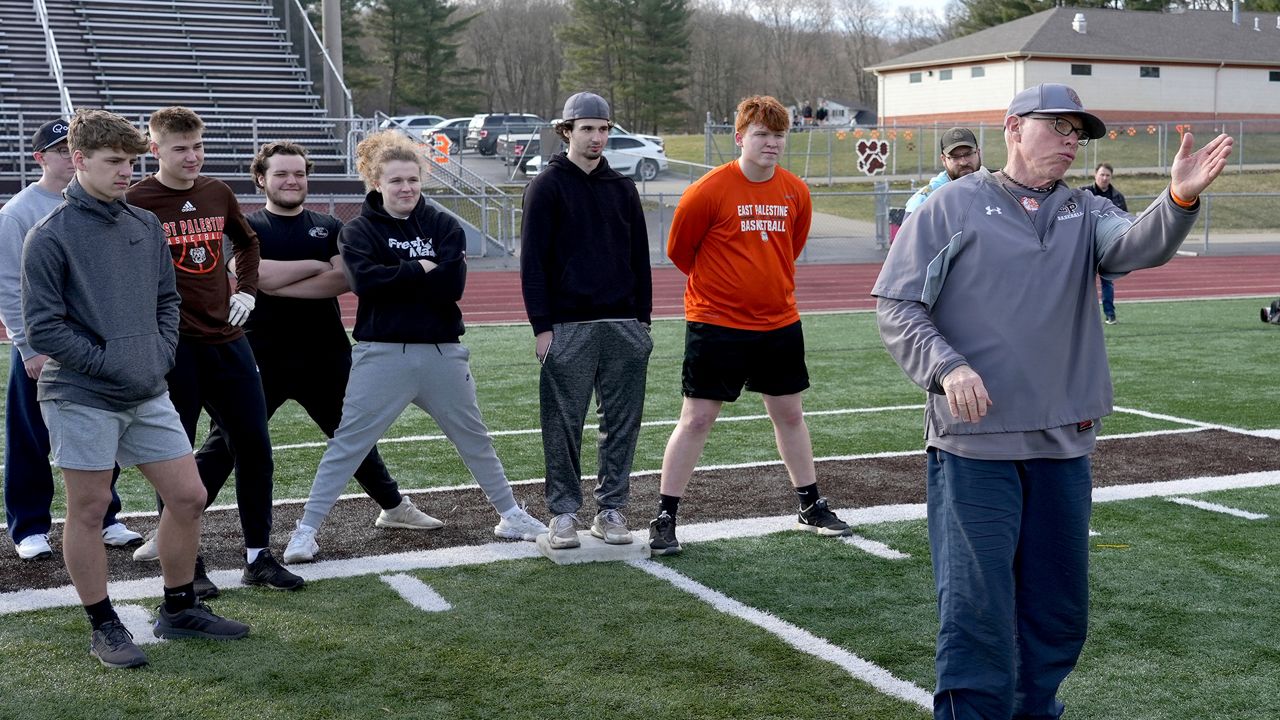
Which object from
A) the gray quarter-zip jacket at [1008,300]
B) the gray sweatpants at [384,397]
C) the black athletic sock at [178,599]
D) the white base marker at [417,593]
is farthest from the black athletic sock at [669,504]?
the gray quarter-zip jacket at [1008,300]

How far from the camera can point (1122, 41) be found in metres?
55.6

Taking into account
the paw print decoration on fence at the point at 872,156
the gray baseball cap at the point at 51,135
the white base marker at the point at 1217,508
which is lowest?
the white base marker at the point at 1217,508

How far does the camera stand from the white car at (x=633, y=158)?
125 feet

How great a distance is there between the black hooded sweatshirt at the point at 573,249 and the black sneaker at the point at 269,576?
149cm

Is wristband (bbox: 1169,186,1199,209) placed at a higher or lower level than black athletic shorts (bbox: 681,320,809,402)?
higher

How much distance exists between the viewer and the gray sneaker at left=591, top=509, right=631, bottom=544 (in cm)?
591

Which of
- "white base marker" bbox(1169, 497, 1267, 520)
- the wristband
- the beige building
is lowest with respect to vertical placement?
"white base marker" bbox(1169, 497, 1267, 520)

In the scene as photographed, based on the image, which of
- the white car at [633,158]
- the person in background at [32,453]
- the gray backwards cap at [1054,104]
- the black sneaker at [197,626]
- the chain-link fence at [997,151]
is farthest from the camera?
the chain-link fence at [997,151]

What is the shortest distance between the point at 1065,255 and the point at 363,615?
298 centimetres

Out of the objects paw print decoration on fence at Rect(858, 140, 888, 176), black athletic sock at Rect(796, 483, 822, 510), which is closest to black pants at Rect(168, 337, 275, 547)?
black athletic sock at Rect(796, 483, 822, 510)

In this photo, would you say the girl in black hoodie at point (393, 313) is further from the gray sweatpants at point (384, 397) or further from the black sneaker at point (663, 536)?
the black sneaker at point (663, 536)

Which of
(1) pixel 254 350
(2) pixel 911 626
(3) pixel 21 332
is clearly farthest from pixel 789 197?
(3) pixel 21 332

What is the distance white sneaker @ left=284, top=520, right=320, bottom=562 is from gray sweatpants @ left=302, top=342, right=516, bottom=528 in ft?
0.14

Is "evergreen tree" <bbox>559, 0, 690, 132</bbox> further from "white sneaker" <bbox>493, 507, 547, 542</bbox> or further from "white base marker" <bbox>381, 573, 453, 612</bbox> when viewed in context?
"white base marker" <bbox>381, 573, 453, 612</bbox>
